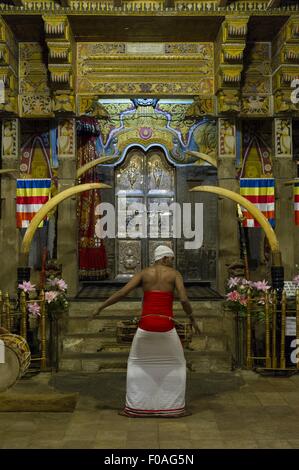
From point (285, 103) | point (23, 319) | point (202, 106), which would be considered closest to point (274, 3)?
point (285, 103)

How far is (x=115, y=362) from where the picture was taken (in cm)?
998

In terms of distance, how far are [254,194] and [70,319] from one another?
448 cm

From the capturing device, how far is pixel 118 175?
587 inches

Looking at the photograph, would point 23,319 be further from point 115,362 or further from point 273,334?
point 273,334

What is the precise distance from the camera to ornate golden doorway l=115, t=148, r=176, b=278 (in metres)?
14.8

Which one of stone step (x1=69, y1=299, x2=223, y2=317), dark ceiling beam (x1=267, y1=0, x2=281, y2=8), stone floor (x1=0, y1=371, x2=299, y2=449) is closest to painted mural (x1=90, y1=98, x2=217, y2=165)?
dark ceiling beam (x1=267, y1=0, x2=281, y2=8)

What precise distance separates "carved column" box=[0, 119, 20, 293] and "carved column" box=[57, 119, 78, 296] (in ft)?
3.40

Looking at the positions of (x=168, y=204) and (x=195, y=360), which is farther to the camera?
(x=168, y=204)

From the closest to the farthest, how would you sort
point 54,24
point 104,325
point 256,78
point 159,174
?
point 104,325 < point 54,24 < point 256,78 < point 159,174

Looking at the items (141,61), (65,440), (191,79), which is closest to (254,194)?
(191,79)

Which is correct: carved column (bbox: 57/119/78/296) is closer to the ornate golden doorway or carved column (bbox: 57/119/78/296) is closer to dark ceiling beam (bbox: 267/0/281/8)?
the ornate golden doorway

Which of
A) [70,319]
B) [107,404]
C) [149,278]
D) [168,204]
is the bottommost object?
[107,404]

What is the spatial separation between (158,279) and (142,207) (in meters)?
7.50

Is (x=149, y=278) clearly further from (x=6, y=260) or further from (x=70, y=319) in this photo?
(x=6, y=260)
